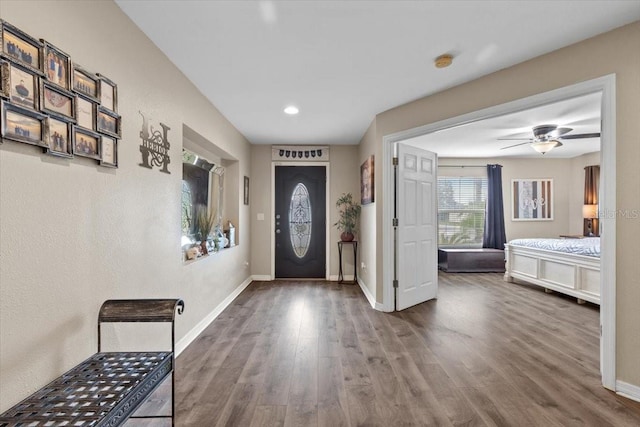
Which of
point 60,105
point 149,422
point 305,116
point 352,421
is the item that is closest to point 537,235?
point 305,116

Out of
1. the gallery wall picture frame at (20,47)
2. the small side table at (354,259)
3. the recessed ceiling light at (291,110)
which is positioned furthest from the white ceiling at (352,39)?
the small side table at (354,259)

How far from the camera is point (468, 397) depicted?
6.52 ft

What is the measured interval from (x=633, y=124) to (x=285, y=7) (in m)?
2.34

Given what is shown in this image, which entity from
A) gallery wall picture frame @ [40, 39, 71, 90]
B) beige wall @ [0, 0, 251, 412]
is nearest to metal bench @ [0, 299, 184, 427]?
beige wall @ [0, 0, 251, 412]

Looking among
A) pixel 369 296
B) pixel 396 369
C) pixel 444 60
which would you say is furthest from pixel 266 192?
pixel 396 369

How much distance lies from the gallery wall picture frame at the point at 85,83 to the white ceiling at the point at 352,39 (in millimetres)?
563

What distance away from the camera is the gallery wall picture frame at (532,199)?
6562 millimetres

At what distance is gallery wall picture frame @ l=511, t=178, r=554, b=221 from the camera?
258 inches

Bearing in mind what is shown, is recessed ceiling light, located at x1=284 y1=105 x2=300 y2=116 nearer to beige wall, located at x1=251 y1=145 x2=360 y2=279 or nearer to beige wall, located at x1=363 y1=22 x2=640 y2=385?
beige wall, located at x1=251 y1=145 x2=360 y2=279

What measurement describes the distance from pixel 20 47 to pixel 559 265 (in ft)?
19.0

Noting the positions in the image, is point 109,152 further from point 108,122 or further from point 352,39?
point 352,39

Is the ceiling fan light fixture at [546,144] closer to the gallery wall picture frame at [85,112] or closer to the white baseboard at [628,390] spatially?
the white baseboard at [628,390]

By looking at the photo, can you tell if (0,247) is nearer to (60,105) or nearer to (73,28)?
(60,105)

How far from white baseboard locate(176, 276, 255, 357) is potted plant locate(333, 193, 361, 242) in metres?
1.94
